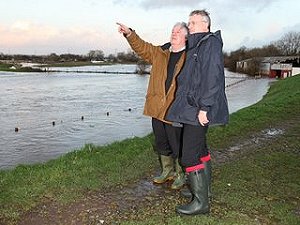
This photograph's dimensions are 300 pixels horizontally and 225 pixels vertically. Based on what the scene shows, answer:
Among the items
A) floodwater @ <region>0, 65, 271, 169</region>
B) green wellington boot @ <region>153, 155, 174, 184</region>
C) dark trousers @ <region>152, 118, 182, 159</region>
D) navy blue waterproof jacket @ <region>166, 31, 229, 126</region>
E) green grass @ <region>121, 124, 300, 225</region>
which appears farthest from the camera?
floodwater @ <region>0, 65, 271, 169</region>

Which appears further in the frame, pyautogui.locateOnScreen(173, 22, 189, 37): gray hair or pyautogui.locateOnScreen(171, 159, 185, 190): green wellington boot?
pyautogui.locateOnScreen(171, 159, 185, 190): green wellington boot

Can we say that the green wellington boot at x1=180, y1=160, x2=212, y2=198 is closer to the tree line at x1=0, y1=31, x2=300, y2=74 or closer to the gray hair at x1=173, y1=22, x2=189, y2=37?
the gray hair at x1=173, y1=22, x2=189, y2=37

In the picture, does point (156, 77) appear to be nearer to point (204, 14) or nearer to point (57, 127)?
point (204, 14)

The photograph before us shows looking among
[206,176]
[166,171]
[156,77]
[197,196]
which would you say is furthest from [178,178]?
[156,77]

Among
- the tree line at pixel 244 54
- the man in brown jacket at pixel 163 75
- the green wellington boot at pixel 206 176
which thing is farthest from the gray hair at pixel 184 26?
the tree line at pixel 244 54

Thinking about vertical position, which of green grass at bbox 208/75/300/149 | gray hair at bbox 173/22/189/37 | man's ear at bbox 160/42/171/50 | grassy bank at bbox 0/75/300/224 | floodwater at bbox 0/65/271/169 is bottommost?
floodwater at bbox 0/65/271/169

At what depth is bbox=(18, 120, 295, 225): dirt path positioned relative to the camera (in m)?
4.18

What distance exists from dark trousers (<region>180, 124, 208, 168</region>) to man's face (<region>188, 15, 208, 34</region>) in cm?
100

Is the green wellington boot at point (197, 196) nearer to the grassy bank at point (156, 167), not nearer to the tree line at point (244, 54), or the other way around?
the grassy bank at point (156, 167)

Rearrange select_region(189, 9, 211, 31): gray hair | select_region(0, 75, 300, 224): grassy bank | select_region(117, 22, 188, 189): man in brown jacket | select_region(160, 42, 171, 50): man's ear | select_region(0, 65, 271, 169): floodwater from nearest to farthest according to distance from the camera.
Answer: select_region(189, 9, 211, 31): gray hair
select_region(0, 75, 300, 224): grassy bank
select_region(117, 22, 188, 189): man in brown jacket
select_region(160, 42, 171, 50): man's ear
select_region(0, 65, 271, 169): floodwater

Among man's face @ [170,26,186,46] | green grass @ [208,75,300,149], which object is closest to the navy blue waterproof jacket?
man's face @ [170,26,186,46]

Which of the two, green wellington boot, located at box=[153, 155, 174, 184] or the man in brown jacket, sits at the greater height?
the man in brown jacket

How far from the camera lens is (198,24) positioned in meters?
4.12

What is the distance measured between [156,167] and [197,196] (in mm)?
1954
